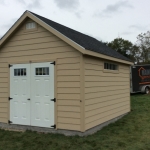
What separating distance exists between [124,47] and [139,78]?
773 inches

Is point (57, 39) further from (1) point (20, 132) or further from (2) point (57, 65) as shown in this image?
(1) point (20, 132)

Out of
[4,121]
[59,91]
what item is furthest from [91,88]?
[4,121]

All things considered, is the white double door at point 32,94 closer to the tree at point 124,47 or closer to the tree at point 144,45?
the tree at point 144,45

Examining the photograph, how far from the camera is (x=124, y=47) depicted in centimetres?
3547

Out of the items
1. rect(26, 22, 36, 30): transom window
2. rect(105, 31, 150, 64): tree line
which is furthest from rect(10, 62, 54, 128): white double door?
rect(105, 31, 150, 64): tree line

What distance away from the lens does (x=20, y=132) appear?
670 cm

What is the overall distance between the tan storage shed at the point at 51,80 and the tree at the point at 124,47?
27.1 meters

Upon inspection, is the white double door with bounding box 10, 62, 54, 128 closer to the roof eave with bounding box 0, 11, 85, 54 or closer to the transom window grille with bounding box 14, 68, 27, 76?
the transom window grille with bounding box 14, 68, 27, 76

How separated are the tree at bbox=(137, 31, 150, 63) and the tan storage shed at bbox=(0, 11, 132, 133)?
25094 mm

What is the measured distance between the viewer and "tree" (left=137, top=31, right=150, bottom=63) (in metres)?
31.0

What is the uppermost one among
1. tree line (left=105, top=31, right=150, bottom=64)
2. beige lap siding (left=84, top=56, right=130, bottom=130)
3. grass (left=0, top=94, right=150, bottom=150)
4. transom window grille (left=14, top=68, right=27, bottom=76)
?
tree line (left=105, top=31, right=150, bottom=64)

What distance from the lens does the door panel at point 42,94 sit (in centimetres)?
643

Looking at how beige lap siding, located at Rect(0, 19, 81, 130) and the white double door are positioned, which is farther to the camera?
the white double door

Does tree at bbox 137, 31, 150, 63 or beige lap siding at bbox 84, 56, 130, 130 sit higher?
tree at bbox 137, 31, 150, 63
